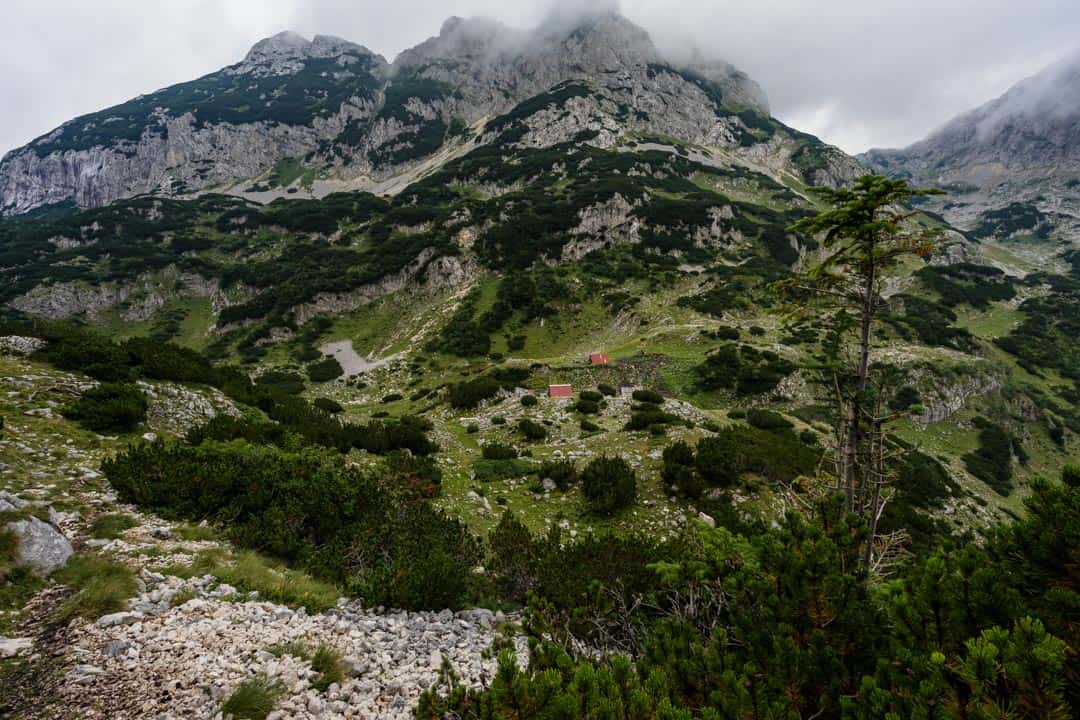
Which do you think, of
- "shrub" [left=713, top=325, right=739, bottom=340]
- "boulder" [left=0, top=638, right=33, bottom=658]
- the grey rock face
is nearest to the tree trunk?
"boulder" [left=0, top=638, right=33, bottom=658]

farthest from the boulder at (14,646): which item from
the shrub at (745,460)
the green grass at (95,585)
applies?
the shrub at (745,460)

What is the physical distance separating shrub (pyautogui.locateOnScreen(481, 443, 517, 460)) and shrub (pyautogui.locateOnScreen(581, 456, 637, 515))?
11.7ft

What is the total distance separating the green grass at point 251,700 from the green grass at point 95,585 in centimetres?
192

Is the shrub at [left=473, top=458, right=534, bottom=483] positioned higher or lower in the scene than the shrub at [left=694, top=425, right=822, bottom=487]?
lower

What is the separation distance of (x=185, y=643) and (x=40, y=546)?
2.43 m

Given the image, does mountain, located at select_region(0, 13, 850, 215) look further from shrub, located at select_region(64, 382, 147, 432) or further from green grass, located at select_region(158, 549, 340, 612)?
green grass, located at select_region(158, 549, 340, 612)

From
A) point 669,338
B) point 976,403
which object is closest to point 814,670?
point 669,338

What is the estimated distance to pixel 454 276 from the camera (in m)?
64.9

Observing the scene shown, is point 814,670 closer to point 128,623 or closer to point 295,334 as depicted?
point 128,623

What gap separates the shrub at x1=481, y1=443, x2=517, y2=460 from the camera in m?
15.7

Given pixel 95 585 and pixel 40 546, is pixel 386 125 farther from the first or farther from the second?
pixel 95 585

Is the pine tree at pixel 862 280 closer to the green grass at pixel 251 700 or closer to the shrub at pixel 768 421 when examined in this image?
the green grass at pixel 251 700

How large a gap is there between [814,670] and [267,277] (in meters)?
87.6

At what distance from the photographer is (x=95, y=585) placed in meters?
4.53
